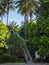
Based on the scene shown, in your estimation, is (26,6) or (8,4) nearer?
(26,6)

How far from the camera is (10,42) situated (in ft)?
131

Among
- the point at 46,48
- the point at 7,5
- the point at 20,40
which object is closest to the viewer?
the point at 46,48

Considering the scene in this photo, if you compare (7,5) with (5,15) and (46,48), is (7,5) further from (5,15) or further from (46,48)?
(46,48)

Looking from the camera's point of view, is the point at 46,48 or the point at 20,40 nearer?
the point at 46,48

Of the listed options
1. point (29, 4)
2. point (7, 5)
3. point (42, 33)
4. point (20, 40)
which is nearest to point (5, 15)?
point (7, 5)

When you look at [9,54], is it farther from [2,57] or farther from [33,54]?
[33,54]

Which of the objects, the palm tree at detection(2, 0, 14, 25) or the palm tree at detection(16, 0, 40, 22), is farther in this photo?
the palm tree at detection(2, 0, 14, 25)

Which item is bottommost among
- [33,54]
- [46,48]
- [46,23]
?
[33,54]

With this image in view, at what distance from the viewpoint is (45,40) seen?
32062 mm

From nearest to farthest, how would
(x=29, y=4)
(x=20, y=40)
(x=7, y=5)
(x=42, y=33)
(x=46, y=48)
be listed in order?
1. (x=46, y=48)
2. (x=42, y=33)
3. (x=20, y=40)
4. (x=29, y=4)
5. (x=7, y=5)

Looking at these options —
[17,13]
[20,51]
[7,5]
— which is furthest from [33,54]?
[7,5]

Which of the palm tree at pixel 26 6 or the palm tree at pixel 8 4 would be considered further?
the palm tree at pixel 8 4

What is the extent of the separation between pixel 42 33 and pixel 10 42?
24.4ft

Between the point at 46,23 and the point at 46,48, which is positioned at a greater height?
the point at 46,23
